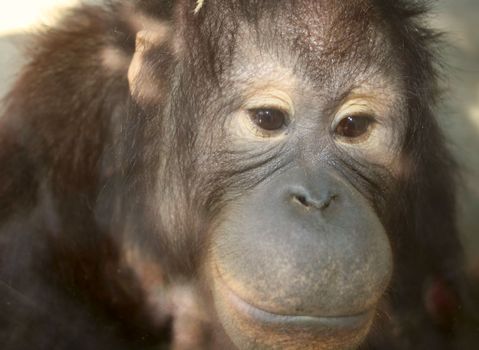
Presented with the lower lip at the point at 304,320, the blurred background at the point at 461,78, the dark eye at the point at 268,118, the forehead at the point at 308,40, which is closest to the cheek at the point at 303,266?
the lower lip at the point at 304,320

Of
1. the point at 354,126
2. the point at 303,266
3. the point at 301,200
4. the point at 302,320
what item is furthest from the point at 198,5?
the point at 302,320

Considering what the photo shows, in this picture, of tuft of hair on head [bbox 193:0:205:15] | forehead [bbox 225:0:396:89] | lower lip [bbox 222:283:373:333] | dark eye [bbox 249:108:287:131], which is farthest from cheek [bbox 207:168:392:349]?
tuft of hair on head [bbox 193:0:205:15]

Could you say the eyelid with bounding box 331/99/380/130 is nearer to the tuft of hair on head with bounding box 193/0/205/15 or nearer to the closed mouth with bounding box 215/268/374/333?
the tuft of hair on head with bounding box 193/0/205/15

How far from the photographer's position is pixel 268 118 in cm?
310

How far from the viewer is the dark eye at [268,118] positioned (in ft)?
10.1

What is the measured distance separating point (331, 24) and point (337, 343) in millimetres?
1226

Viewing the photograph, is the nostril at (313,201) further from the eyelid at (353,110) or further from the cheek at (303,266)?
the eyelid at (353,110)

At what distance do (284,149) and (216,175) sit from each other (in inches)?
11.7

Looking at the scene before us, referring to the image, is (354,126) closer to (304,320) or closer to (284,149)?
(284,149)

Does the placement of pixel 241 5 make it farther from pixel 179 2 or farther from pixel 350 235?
pixel 350 235

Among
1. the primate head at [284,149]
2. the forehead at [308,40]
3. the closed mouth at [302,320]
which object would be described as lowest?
the closed mouth at [302,320]

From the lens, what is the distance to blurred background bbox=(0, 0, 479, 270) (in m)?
3.94

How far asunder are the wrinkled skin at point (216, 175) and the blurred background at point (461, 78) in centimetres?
25

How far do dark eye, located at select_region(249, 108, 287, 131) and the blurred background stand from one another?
1.19 meters
